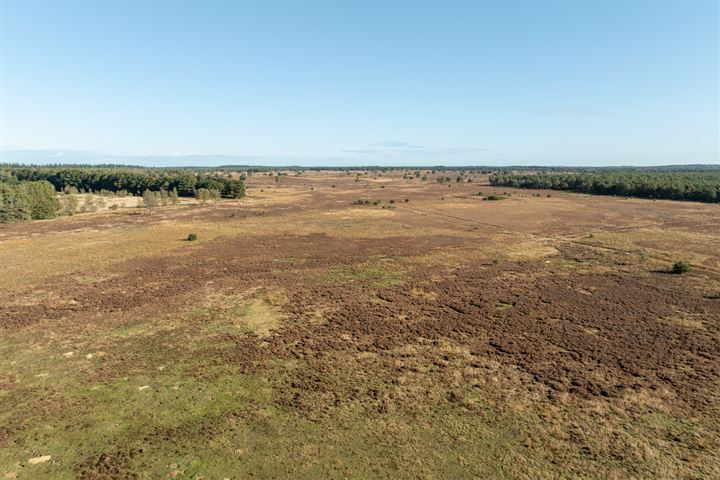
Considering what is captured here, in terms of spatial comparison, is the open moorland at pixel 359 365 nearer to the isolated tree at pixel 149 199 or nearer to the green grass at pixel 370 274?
the green grass at pixel 370 274

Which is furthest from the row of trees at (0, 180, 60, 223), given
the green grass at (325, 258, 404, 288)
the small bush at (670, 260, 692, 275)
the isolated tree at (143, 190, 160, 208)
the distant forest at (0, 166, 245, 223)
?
the small bush at (670, 260, 692, 275)

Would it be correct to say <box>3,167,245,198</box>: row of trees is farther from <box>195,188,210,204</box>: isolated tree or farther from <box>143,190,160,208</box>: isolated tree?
<box>143,190,160,208</box>: isolated tree

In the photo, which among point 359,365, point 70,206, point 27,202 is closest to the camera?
point 359,365

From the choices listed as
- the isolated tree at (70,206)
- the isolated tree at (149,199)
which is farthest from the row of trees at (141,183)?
the isolated tree at (70,206)

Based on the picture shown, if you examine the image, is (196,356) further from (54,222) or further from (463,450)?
(54,222)

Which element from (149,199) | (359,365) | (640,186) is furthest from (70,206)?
(640,186)

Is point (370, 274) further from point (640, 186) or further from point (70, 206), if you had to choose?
point (640, 186)
